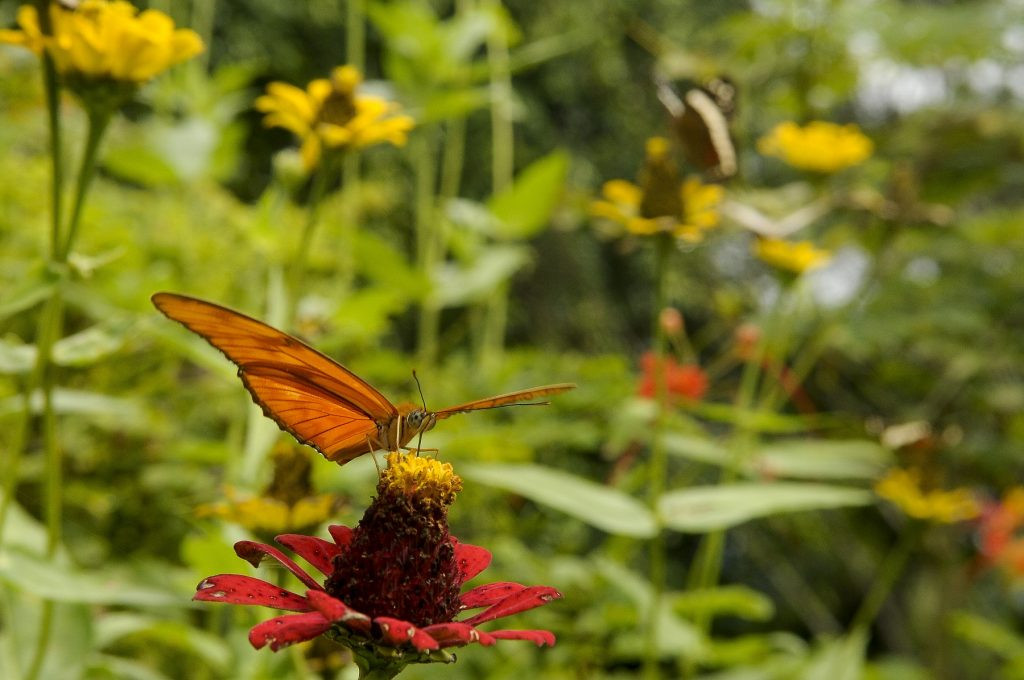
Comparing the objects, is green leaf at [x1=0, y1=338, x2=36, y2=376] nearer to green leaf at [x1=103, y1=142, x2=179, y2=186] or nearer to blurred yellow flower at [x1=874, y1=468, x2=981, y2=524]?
green leaf at [x1=103, y1=142, x2=179, y2=186]

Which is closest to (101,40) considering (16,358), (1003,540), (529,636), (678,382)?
(16,358)

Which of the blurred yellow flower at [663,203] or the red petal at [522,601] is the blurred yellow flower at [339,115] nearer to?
the blurred yellow flower at [663,203]

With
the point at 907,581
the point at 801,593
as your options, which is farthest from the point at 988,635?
the point at 907,581

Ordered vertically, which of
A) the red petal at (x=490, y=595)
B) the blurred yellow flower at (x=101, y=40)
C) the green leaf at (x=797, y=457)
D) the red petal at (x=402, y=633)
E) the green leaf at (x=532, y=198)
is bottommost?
the red petal at (x=402, y=633)

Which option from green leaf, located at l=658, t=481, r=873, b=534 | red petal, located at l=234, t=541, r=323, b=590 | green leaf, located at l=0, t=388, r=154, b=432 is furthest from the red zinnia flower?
green leaf, located at l=658, t=481, r=873, b=534

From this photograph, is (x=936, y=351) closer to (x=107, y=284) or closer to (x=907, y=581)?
(x=907, y=581)

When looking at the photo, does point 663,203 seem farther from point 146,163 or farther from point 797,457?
point 146,163

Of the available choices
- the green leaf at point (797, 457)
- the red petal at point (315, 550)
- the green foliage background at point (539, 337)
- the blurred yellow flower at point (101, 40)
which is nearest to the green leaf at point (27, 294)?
the green foliage background at point (539, 337)
